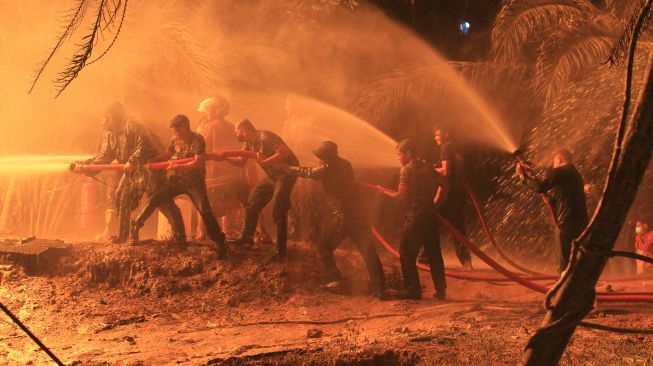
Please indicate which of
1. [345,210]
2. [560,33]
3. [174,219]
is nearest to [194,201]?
[174,219]

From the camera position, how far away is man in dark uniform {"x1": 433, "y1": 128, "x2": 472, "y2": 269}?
877 cm

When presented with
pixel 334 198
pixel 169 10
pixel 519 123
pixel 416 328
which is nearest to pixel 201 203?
pixel 334 198

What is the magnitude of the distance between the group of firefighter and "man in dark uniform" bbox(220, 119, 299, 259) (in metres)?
0.01

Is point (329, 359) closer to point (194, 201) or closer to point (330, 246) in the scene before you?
point (330, 246)

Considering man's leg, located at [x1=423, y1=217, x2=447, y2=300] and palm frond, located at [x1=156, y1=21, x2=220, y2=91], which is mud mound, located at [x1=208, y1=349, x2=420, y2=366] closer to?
man's leg, located at [x1=423, y1=217, x2=447, y2=300]

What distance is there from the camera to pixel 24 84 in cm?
1236

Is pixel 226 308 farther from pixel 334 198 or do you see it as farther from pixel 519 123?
pixel 519 123

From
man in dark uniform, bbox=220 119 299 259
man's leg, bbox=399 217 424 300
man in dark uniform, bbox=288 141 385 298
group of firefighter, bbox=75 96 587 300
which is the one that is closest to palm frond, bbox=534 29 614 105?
group of firefighter, bbox=75 96 587 300

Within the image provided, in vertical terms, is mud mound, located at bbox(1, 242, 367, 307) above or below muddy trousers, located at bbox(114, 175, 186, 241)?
below

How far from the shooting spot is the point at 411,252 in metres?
7.80

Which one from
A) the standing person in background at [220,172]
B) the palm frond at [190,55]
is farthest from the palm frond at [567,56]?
the palm frond at [190,55]

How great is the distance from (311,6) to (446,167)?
5.62 m

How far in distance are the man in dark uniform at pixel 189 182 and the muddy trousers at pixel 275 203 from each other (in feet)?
1.54

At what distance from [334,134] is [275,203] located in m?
3.18
